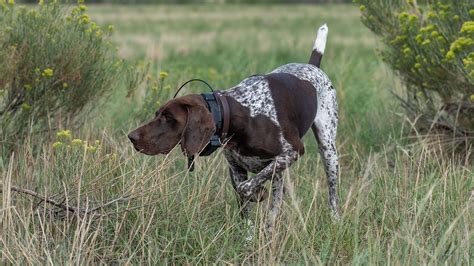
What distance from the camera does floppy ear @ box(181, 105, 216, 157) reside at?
13.0 feet

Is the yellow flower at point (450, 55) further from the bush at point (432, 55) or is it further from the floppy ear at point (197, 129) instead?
the floppy ear at point (197, 129)

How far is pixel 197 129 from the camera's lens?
13.0 feet

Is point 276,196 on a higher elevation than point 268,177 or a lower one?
lower

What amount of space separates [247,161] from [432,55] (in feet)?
7.05

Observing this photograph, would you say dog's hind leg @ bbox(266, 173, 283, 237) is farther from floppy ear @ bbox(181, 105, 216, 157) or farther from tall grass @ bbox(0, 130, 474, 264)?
floppy ear @ bbox(181, 105, 216, 157)

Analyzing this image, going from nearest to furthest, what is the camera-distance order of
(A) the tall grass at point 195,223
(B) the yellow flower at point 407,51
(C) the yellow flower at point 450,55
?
(A) the tall grass at point 195,223, (C) the yellow flower at point 450,55, (B) the yellow flower at point 407,51

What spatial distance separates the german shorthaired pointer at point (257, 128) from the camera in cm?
398

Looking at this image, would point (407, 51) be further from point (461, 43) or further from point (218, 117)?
point (218, 117)

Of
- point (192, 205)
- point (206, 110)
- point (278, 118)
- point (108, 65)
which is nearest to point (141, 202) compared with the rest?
point (192, 205)

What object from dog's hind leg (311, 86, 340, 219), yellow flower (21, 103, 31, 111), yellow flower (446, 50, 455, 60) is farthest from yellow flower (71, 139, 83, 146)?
yellow flower (446, 50, 455, 60)

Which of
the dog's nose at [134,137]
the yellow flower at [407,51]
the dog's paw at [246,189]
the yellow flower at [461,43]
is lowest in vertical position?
the dog's paw at [246,189]

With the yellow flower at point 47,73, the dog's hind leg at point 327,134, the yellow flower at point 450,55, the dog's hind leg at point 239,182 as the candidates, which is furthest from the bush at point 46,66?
the yellow flower at point 450,55

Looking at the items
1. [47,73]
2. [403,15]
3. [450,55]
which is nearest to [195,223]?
[47,73]

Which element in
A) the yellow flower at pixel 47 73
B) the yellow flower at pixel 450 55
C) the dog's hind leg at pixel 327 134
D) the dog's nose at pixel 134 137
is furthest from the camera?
the yellow flower at pixel 47 73
